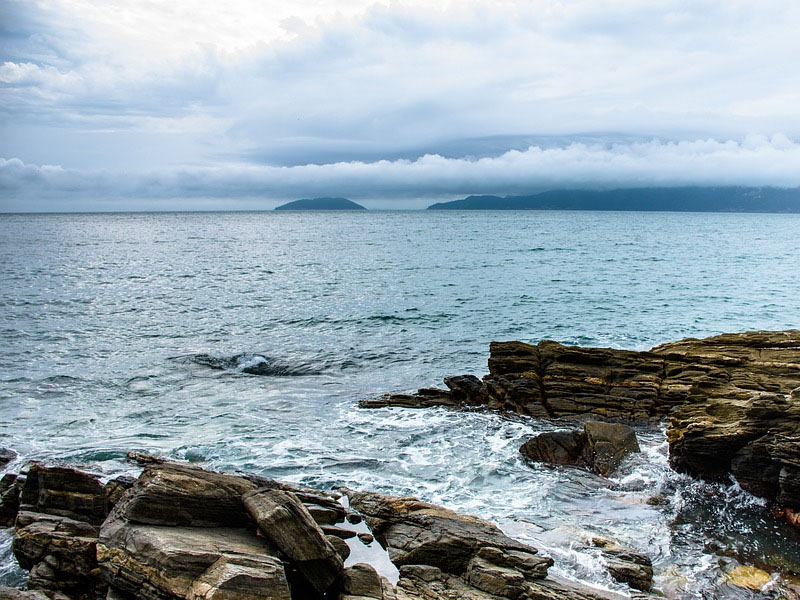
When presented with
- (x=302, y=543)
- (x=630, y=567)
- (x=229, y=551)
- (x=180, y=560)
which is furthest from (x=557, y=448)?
(x=180, y=560)

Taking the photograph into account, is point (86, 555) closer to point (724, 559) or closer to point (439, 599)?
point (439, 599)

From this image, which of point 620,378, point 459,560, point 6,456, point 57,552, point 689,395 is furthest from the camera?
point 620,378

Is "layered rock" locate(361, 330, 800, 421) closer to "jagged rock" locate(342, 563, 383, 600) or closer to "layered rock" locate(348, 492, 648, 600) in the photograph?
"layered rock" locate(348, 492, 648, 600)

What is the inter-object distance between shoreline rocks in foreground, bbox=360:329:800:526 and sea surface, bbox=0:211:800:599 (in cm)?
87

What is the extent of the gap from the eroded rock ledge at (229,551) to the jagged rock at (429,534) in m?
0.03

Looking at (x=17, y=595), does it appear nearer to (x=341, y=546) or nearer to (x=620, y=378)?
(x=341, y=546)

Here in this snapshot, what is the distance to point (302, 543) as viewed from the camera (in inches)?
405

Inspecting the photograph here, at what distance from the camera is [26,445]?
19.5 meters

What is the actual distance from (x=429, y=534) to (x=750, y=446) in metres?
9.65

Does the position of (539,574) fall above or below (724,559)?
above

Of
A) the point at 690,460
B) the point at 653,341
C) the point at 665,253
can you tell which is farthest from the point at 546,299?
the point at 665,253

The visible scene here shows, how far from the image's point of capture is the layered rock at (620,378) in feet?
68.2

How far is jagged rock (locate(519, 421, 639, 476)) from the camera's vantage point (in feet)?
60.1

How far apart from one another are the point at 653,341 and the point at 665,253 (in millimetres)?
79053
